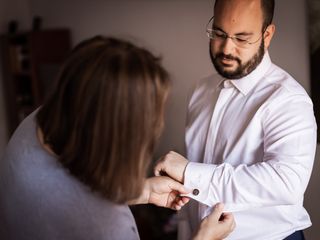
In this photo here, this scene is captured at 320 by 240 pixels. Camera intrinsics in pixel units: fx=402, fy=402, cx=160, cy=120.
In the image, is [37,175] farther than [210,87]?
No

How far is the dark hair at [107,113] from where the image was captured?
0.73 m

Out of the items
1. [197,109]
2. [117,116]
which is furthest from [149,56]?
[197,109]

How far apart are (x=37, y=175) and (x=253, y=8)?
0.84m

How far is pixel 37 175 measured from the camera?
0.79 m

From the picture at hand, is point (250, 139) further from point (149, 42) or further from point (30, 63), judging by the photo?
point (30, 63)

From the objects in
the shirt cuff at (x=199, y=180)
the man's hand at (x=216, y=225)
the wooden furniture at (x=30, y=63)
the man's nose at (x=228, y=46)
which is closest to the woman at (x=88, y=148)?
the man's hand at (x=216, y=225)

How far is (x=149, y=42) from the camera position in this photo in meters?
3.01

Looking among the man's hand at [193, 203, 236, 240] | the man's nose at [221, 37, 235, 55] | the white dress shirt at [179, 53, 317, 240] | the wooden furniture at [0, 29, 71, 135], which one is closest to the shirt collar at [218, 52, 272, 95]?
the white dress shirt at [179, 53, 317, 240]

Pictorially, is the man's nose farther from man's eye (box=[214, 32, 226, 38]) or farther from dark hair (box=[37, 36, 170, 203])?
dark hair (box=[37, 36, 170, 203])

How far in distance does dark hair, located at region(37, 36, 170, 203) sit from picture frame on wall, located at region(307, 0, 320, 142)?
1570 mm

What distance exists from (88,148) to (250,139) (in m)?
0.64

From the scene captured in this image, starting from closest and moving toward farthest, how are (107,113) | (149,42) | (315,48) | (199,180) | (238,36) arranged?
(107,113) < (199,180) < (238,36) < (315,48) < (149,42)

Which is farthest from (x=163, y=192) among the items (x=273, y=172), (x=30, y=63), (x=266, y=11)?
(x=30, y=63)

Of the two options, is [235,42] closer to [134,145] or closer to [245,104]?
[245,104]
